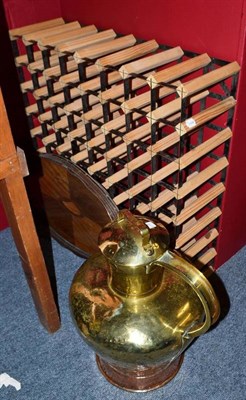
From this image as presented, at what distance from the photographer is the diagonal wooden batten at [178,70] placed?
1.10m

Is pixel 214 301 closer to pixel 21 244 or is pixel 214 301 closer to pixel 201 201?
pixel 201 201

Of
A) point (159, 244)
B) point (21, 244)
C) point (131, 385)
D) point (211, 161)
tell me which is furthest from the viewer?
point (211, 161)

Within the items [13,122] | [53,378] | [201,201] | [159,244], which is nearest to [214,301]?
[159,244]

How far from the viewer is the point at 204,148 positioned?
1228 mm

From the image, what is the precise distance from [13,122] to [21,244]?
65 cm

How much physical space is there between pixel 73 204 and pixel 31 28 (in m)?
0.61

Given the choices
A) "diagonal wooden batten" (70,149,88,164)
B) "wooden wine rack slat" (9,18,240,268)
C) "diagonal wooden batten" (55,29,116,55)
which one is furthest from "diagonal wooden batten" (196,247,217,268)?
"diagonal wooden batten" (55,29,116,55)

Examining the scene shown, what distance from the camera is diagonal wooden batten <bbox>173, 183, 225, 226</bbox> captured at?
134 cm

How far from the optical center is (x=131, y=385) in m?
1.34

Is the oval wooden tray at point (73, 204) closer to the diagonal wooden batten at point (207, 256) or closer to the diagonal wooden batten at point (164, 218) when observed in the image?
the diagonal wooden batten at point (164, 218)

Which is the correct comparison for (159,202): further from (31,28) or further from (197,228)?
(31,28)

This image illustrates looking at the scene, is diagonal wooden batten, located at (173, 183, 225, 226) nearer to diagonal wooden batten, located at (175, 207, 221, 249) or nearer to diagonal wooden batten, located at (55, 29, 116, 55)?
diagonal wooden batten, located at (175, 207, 221, 249)

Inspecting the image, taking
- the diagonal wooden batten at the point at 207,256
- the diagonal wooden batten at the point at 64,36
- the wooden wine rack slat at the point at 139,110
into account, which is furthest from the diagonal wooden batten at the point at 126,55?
the diagonal wooden batten at the point at 207,256

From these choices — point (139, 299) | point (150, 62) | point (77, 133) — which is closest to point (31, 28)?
point (77, 133)
